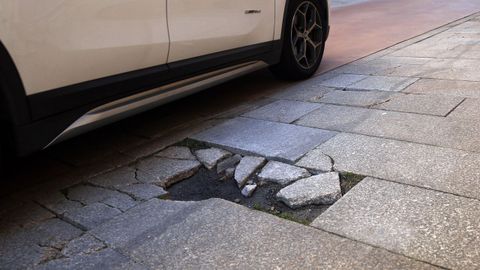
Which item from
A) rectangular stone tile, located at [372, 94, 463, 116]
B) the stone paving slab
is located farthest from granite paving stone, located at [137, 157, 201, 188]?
rectangular stone tile, located at [372, 94, 463, 116]

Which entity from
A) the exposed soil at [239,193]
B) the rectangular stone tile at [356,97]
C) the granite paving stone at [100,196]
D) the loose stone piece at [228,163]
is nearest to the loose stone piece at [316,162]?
the exposed soil at [239,193]

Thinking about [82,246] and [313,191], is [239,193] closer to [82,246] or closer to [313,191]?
[313,191]

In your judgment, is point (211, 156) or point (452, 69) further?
point (452, 69)

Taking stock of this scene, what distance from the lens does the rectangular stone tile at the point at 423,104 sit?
3951mm

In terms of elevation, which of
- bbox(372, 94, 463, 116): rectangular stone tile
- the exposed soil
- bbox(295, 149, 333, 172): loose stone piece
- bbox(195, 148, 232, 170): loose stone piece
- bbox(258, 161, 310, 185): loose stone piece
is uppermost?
bbox(372, 94, 463, 116): rectangular stone tile

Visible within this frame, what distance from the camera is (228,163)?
338cm

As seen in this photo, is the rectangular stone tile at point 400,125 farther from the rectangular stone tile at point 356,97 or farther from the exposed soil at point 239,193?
the exposed soil at point 239,193

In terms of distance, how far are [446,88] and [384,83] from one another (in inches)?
23.9

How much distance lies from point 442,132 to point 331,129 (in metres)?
0.77

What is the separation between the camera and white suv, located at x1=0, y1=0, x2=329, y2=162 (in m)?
2.63

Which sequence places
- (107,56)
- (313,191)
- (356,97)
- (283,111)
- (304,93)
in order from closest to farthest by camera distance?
(313,191) → (107,56) → (283,111) → (356,97) → (304,93)

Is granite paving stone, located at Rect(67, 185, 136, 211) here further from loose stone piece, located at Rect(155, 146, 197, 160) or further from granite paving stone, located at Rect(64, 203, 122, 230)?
loose stone piece, located at Rect(155, 146, 197, 160)

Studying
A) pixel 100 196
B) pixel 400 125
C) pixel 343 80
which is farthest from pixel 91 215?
pixel 343 80

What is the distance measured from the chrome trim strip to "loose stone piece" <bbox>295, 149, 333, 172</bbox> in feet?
3.67
